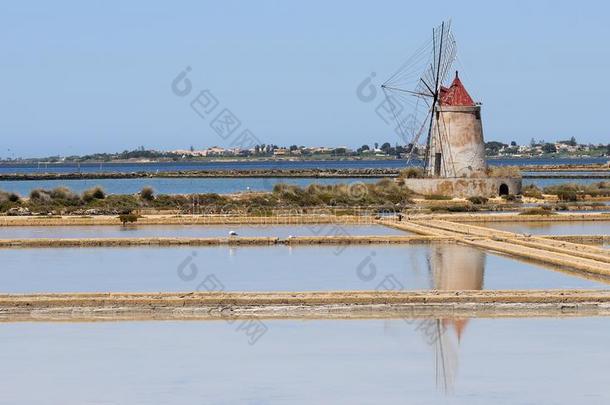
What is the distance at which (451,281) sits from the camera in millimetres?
13805

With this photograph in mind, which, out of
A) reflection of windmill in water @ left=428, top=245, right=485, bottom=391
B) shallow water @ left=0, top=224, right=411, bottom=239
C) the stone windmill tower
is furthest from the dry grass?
reflection of windmill in water @ left=428, top=245, right=485, bottom=391

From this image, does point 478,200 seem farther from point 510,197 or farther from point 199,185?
point 199,185

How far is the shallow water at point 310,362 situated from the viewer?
8273 mm

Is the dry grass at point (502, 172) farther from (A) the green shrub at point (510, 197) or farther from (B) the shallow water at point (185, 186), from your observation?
(B) the shallow water at point (185, 186)

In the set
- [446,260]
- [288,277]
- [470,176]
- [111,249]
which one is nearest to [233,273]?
[288,277]

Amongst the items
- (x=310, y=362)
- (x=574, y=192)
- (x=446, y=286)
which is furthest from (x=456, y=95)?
(x=310, y=362)

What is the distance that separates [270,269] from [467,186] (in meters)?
18.7

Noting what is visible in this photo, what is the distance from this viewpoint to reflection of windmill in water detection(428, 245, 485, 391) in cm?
920

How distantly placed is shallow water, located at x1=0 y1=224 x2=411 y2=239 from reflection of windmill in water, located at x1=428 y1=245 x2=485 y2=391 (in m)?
3.65

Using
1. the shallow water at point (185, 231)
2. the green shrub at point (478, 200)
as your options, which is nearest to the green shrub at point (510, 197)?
the green shrub at point (478, 200)

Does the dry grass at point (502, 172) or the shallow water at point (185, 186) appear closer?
the dry grass at point (502, 172)

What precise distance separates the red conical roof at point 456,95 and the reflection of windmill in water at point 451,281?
53.0ft

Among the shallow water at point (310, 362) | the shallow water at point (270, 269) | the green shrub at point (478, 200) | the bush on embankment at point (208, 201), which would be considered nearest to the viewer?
the shallow water at point (310, 362)

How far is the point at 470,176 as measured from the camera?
3388 centimetres
